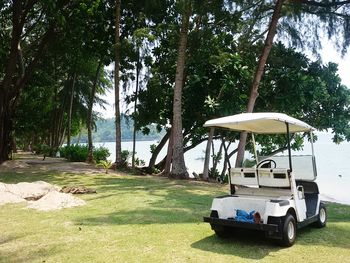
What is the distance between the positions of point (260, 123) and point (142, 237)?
274 cm

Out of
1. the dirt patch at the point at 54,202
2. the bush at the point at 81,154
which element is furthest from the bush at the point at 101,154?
the dirt patch at the point at 54,202

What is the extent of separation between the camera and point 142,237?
5.66 m

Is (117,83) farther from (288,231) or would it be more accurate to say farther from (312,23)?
(288,231)

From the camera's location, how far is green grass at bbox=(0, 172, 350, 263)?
482cm

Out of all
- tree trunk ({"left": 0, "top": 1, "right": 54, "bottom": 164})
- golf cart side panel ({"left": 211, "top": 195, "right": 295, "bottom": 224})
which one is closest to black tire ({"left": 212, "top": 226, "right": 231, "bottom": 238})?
golf cart side panel ({"left": 211, "top": 195, "right": 295, "bottom": 224})

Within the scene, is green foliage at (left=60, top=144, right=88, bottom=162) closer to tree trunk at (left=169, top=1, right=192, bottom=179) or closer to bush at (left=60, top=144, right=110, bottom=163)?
bush at (left=60, top=144, right=110, bottom=163)

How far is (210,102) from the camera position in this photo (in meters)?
15.3

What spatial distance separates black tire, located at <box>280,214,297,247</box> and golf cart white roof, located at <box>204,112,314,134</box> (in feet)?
4.62

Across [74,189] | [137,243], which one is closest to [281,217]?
[137,243]

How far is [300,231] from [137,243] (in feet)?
8.92

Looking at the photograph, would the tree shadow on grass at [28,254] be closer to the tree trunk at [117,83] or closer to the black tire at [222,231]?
the black tire at [222,231]

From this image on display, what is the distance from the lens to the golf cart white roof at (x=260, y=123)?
18.4 ft

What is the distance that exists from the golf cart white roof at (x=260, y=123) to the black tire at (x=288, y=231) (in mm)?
1408

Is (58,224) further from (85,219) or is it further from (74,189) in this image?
(74,189)
